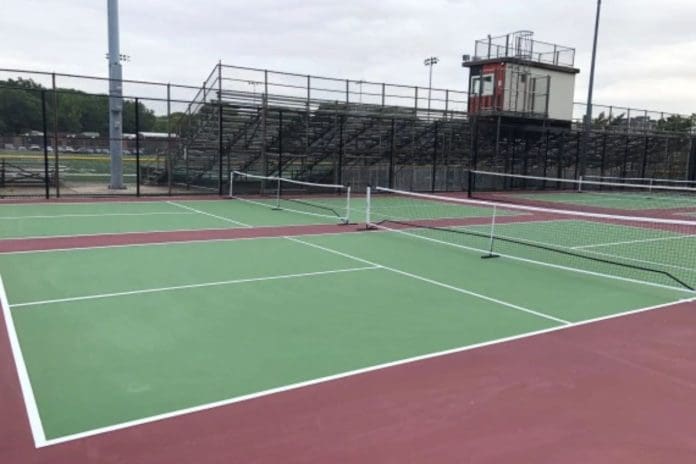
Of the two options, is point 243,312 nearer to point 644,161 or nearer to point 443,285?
point 443,285

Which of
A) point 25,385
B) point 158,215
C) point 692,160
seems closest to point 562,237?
point 158,215

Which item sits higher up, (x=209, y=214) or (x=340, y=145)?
(x=340, y=145)

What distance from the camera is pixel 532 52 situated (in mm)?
31719

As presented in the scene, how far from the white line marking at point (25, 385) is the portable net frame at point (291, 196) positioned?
9.57 m

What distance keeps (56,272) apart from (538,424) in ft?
24.6

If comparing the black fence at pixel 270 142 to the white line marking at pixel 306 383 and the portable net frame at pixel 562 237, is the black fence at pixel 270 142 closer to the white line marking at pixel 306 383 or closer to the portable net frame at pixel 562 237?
the portable net frame at pixel 562 237

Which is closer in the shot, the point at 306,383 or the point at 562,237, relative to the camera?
the point at 306,383

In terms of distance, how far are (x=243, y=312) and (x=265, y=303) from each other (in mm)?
469

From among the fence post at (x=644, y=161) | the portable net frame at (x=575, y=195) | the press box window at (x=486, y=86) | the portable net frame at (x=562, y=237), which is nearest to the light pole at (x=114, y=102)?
the portable net frame at (x=562, y=237)

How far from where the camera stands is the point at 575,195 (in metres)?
29.7

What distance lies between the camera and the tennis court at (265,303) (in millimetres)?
4902

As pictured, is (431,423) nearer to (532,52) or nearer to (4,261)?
(4,261)

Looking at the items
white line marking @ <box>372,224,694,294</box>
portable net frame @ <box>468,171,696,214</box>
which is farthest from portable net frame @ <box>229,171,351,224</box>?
portable net frame @ <box>468,171,696,214</box>

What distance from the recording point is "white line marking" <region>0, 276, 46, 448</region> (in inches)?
158
